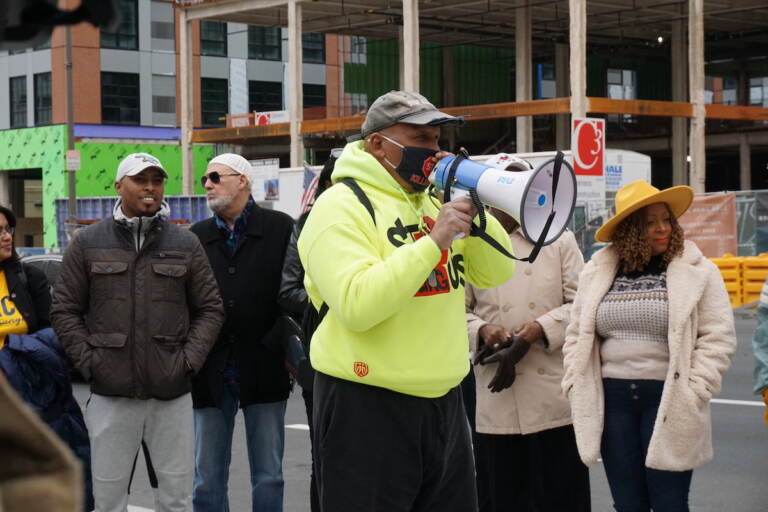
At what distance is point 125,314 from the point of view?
591cm

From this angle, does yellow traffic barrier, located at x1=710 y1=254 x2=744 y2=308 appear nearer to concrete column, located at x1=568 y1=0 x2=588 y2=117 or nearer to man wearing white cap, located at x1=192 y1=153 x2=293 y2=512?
man wearing white cap, located at x1=192 y1=153 x2=293 y2=512

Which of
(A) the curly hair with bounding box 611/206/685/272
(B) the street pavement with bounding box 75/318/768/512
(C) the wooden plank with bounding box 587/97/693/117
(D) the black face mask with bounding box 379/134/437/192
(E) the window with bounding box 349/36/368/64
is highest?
(E) the window with bounding box 349/36/368/64

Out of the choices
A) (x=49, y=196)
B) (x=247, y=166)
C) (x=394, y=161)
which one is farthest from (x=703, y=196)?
(x=49, y=196)

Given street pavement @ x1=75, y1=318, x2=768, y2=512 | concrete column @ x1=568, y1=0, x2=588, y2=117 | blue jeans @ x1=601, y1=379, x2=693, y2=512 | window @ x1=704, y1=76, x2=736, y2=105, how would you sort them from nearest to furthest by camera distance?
blue jeans @ x1=601, y1=379, x2=693, y2=512, street pavement @ x1=75, y1=318, x2=768, y2=512, concrete column @ x1=568, y1=0, x2=588, y2=117, window @ x1=704, y1=76, x2=736, y2=105

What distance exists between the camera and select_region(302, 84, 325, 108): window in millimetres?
62688

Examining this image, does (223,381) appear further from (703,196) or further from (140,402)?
(703,196)

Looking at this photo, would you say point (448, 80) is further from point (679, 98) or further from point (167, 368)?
point (167, 368)

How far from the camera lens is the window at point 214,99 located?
59.2m

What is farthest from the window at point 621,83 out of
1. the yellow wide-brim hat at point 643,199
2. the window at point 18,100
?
the yellow wide-brim hat at point 643,199

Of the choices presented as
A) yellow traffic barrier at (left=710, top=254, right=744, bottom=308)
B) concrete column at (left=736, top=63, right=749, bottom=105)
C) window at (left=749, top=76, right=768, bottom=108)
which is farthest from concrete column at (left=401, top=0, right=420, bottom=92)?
yellow traffic barrier at (left=710, top=254, right=744, bottom=308)

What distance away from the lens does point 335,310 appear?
3834 millimetres

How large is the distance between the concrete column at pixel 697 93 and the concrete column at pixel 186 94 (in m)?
20.0

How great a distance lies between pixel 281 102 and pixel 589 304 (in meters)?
56.4

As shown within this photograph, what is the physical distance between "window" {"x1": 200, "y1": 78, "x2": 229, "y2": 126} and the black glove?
54323mm
